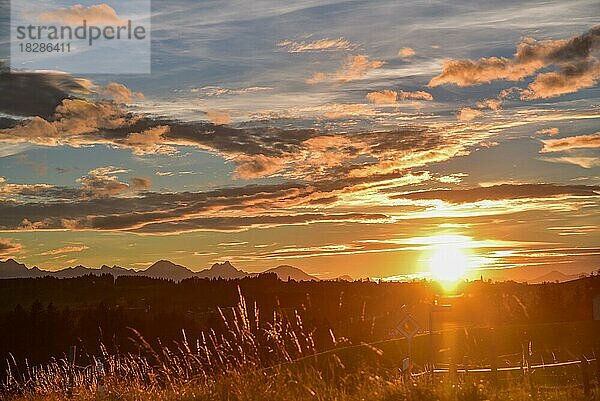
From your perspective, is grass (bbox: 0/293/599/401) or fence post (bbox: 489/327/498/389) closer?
grass (bbox: 0/293/599/401)

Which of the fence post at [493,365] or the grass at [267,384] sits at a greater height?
the grass at [267,384]

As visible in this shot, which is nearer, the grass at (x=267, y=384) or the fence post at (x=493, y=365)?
the grass at (x=267, y=384)

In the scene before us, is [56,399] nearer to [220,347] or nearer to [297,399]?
[220,347]

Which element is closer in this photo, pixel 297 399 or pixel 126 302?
pixel 297 399

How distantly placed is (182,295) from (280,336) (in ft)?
597

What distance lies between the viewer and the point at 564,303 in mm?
111875

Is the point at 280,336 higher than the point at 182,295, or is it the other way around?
the point at 280,336

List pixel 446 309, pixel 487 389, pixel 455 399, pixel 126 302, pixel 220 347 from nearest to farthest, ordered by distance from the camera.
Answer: pixel 455 399 < pixel 487 389 < pixel 220 347 < pixel 446 309 < pixel 126 302

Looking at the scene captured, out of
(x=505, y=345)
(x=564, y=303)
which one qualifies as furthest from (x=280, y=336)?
(x=564, y=303)

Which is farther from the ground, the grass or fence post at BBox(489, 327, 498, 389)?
the grass

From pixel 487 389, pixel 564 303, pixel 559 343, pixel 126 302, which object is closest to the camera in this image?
pixel 487 389

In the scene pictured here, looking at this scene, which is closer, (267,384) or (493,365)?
(267,384)

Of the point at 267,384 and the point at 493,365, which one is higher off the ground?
the point at 267,384

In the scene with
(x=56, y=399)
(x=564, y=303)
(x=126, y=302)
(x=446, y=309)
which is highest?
(x=56, y=399)
